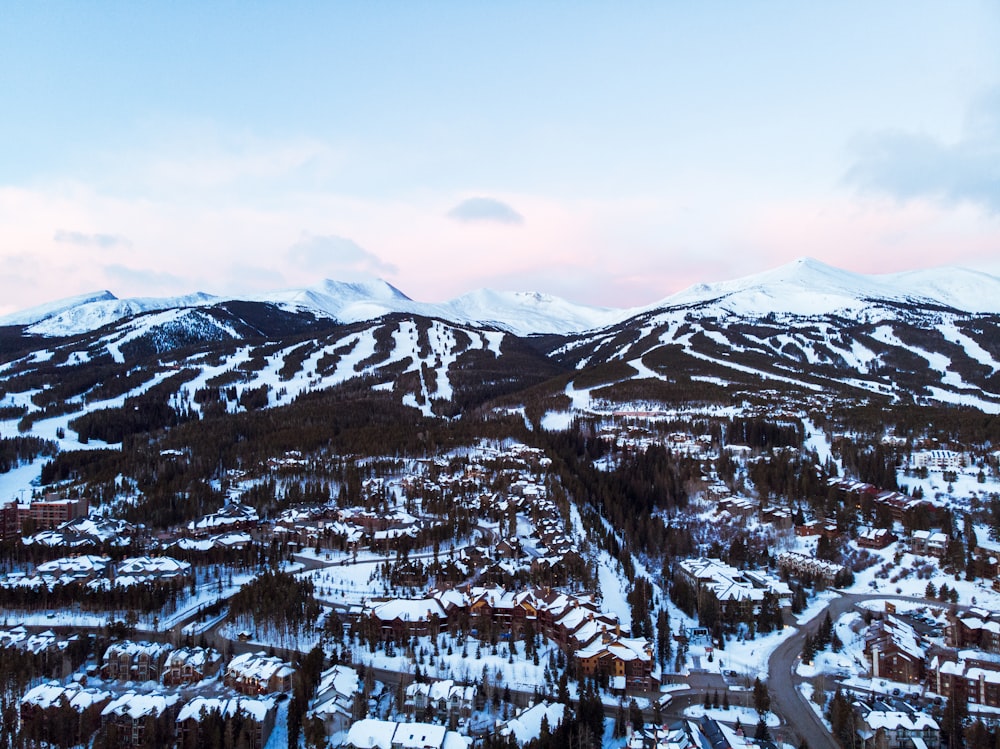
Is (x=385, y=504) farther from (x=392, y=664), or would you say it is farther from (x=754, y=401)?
(x=754, y=401)

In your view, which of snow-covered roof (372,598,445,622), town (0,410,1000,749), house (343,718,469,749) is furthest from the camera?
snow-covered roof (372,598,445,622)

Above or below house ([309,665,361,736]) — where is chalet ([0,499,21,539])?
above

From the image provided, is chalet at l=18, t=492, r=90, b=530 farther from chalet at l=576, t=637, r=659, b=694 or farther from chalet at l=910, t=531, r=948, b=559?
chalet at l=910, t=531, r=948, b=559

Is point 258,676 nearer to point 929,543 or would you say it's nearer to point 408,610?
point 408,610

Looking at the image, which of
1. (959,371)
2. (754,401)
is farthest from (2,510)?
(959,371)

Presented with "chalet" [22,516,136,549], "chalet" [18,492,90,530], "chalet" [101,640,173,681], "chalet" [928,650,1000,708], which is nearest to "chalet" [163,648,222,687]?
"chalet" [101,640,173,681]

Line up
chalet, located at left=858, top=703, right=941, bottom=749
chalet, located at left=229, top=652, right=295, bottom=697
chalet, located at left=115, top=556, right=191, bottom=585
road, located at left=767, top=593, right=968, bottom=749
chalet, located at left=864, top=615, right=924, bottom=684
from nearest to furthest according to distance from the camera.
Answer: chalet, located at left=858, top=703, right=941, bottom=749, road, located at left=767, top=593, right=968, bottom=749, chalet, located at left=229, top=652, right=295, bottom=697, chalet, located at left=864, top=615, right=924, bottom=684, chalet, located at left=115, top=556, right=191, bottom=585

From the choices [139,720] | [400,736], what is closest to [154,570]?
[139,720]

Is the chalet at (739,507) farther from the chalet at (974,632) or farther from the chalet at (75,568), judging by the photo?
the chalet at (75,568)
